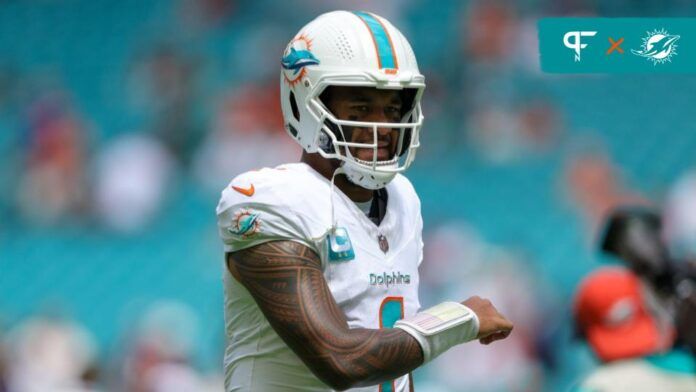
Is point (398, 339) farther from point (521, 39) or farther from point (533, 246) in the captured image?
point (521, 39)

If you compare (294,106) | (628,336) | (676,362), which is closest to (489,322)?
(294,106)

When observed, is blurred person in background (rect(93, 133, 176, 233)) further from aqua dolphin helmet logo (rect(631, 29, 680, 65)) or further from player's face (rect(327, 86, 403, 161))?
player's face (rect(327, 86, 403, 161))

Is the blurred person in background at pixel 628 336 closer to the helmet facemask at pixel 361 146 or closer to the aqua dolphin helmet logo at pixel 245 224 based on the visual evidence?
the helmet facemask at pixel 361 146

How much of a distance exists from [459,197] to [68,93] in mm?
2830

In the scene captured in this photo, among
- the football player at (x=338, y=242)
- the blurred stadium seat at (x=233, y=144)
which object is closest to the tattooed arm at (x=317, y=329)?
the football player at (x=338, y=242)

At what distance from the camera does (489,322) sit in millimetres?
2664

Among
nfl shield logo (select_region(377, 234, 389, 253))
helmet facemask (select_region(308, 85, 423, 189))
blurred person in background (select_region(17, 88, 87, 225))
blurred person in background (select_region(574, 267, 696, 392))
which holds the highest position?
helmet facemask (select_region(308, 85, 423, 189))

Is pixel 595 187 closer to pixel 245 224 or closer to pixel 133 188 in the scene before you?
pixel 133 188

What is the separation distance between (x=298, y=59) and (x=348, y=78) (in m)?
0.17

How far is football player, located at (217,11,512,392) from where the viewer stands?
258cm

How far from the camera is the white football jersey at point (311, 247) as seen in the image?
2.67 m

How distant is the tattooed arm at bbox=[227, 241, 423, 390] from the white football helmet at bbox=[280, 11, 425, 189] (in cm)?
29

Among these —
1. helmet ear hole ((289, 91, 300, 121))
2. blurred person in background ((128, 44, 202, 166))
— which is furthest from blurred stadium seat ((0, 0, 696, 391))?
helmet ear hole ((289, 91, 300, 121))

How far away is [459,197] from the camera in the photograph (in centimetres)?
783
